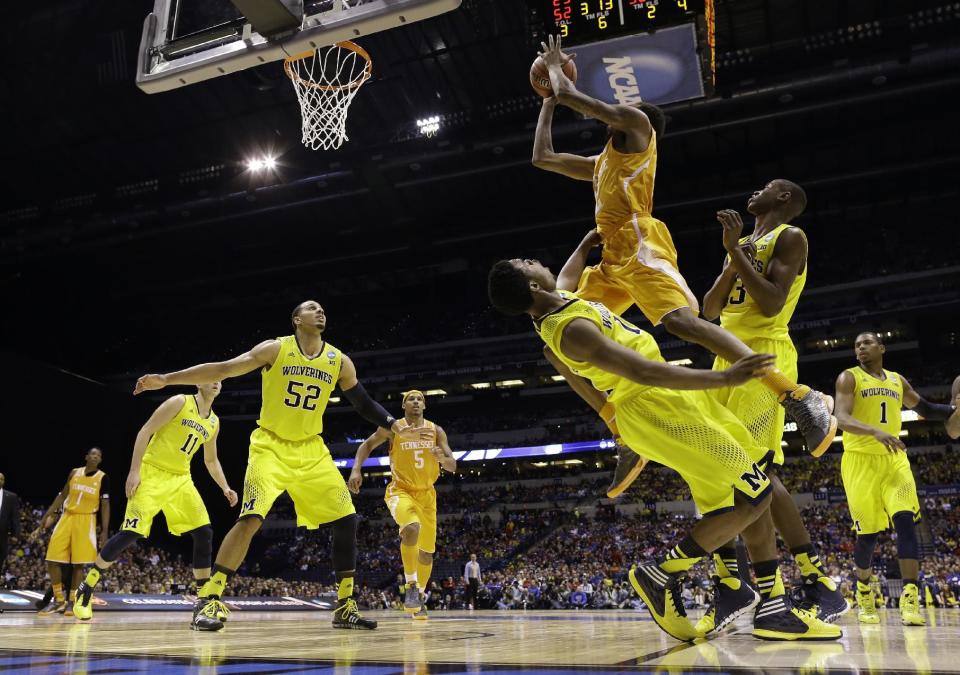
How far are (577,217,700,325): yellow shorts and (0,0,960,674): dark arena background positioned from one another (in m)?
1.57

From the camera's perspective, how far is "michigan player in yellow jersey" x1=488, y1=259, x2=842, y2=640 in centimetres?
303

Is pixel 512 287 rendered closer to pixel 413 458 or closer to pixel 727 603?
pixel 727 603

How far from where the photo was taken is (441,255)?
1091 inches

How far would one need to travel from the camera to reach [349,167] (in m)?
20.6

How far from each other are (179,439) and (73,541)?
3324mm

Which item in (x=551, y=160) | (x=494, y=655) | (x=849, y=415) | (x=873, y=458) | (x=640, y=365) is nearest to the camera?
(x=640, y=365)

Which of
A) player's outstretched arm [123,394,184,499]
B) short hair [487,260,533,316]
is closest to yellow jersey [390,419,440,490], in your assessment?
player's outstretched arm [123,394,184,499]

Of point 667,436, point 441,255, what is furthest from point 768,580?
point 441,255

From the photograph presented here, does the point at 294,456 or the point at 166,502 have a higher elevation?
the point at 294,456

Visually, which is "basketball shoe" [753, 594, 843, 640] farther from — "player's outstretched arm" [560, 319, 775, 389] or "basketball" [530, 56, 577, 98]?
"basketball" [530, 56, 577, 98]

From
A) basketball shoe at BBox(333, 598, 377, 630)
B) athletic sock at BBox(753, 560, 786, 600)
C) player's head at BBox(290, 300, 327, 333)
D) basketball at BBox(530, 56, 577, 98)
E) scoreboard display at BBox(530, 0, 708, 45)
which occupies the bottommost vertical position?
basketball shoe at BBox(333, 598, 377, 630)

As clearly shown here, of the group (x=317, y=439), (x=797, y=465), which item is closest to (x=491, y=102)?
(x=317, y=439)

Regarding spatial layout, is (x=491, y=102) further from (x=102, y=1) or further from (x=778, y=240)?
(x=778, y=240)

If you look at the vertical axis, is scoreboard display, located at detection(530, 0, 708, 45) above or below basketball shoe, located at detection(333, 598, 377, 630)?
above
